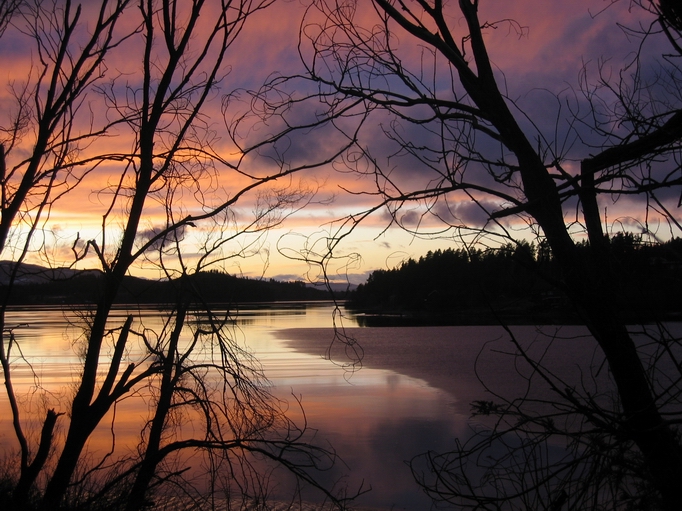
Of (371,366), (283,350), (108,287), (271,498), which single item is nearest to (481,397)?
(371,366)

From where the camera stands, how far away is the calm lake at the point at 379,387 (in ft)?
42.5

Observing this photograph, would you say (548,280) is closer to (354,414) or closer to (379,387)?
(354,414)

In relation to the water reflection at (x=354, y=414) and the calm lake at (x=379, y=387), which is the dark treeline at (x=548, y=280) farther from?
the water reflection at (x=354, y=414)

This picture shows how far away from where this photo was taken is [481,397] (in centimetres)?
1925

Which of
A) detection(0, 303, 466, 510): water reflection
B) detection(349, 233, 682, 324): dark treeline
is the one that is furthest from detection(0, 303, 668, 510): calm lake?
detection(349, 233, 682, 324): dark treeline

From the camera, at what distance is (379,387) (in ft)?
69.7

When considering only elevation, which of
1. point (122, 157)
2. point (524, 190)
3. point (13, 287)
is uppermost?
point (122, 157)

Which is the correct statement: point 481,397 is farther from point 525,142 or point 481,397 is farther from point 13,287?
point 525,142

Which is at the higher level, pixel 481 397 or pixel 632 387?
pixel 632 387

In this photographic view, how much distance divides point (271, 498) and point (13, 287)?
23.9 feet

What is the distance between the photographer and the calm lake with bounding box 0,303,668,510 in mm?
12945

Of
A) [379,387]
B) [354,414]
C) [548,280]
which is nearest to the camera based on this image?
[548,280]

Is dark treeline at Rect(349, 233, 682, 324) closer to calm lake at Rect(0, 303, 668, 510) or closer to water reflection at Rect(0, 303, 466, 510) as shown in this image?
calm lake at Rect(0, 303, 668, 510)

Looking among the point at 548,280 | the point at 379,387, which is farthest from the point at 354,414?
the point at 548,280
